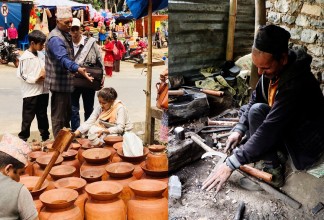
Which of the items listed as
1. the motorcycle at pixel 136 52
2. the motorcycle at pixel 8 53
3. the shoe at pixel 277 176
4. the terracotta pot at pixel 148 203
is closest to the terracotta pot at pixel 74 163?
the terracotta pot at pixel 148 203

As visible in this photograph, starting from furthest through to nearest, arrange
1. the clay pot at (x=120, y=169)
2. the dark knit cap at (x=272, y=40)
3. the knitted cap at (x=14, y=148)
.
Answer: the clay pot at (x=120, y=169) < the knitted cap at (x=14, y=148) < the dark knit cap at (x=272, y=40)

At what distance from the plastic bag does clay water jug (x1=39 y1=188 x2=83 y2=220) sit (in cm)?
46

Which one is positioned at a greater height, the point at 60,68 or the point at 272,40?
the point at 272,40

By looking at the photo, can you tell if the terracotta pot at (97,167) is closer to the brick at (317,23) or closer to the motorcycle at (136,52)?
the motorcycle at (136,52)

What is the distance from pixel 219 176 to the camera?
131 centimetres

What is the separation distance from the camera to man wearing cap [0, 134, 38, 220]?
56.6 inches

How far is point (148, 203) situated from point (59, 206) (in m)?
0.39

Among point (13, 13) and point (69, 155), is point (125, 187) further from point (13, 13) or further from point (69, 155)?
point (13, 13)

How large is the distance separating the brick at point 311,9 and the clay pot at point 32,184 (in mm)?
1294

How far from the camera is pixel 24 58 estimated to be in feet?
6.03

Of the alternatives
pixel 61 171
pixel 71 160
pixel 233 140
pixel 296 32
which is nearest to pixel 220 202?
pixel 233 140

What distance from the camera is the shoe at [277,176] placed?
1.32 metres

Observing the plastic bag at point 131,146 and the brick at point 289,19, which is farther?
the plastic bag at point 131,146

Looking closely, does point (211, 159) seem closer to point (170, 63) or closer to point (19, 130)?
point (170, 63)
